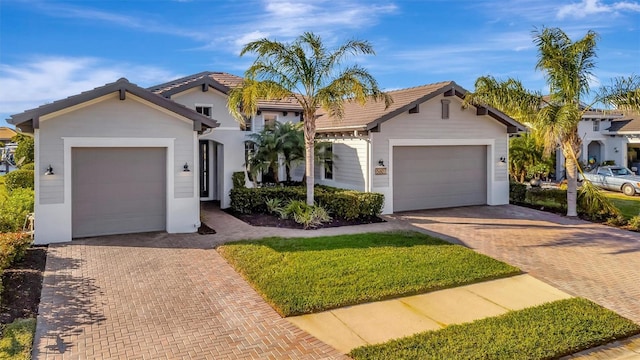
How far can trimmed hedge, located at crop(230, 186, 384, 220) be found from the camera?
594 inches

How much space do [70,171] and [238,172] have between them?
274 inches

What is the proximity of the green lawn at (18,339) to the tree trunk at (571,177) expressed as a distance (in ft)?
54.7

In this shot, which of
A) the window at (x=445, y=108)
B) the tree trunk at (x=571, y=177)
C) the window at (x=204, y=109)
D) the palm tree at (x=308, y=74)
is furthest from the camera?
the window at (x=204, y=109)

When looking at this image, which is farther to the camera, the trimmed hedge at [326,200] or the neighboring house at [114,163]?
the trimmed hedge at [326,200]

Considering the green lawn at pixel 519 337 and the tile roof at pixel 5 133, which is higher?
the tile roof at pixel 5 133

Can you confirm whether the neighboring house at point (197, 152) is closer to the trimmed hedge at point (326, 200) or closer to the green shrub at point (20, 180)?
the trimmed hedge at point (326, 200)

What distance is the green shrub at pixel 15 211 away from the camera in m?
12.7

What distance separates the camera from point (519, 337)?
6.48m

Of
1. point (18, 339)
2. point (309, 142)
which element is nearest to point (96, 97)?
point (309, 142)

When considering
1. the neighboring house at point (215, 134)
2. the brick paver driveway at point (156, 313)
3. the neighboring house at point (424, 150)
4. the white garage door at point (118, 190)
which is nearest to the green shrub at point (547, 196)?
the neighboring house at point (424, 150)

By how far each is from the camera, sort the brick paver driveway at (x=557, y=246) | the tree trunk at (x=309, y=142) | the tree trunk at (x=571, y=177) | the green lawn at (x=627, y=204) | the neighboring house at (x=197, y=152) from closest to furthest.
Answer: the brick paver driveway at (x=557, y=246) < the neighboring house at (x=197, y=152) < the tree trunk at (x=309, y=142) < the tree trunk at (x=571, y=177) < the green lawn at (x=627, y=204)

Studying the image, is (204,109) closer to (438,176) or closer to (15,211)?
(15,211)

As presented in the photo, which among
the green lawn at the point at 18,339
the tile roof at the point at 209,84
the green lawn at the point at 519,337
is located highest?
the tile roof at the point at 209,84

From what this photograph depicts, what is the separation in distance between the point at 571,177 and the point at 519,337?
39.5 feet
